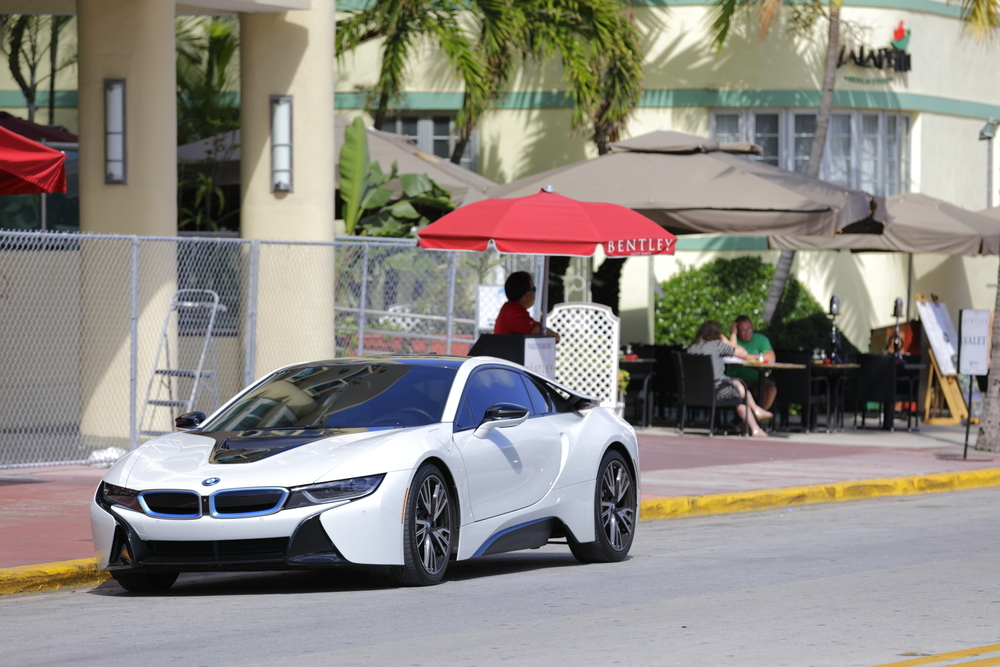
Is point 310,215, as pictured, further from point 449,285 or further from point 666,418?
point 666,418

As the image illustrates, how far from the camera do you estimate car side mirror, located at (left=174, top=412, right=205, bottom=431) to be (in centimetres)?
927

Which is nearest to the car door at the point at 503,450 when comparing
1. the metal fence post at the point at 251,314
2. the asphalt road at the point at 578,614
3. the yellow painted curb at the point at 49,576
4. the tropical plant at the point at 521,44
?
the asphalt road at the point at 578,614

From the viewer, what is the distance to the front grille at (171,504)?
26.9 ft

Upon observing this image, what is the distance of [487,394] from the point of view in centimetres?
957

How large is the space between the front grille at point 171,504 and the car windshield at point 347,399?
36.9 inches

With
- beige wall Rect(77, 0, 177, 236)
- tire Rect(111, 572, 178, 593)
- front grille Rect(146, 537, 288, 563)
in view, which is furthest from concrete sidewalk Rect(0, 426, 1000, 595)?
beige wall Rect(77, 0, 177, 236)

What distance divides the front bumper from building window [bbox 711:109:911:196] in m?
18.4

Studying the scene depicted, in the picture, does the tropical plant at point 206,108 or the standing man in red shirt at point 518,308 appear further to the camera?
the tropical plant at point 206,108

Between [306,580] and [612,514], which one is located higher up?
[612,514]

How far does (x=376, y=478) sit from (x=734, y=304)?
16.8 m

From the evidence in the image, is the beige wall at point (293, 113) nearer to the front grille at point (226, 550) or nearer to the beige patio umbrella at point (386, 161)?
the beige patio umbrella at point (386, 161)

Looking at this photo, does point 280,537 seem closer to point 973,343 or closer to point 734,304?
point 973,343

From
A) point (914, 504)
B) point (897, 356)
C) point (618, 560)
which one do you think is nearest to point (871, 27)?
point (897, 356)

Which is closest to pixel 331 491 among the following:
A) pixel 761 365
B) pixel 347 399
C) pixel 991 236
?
pixel 347 399
